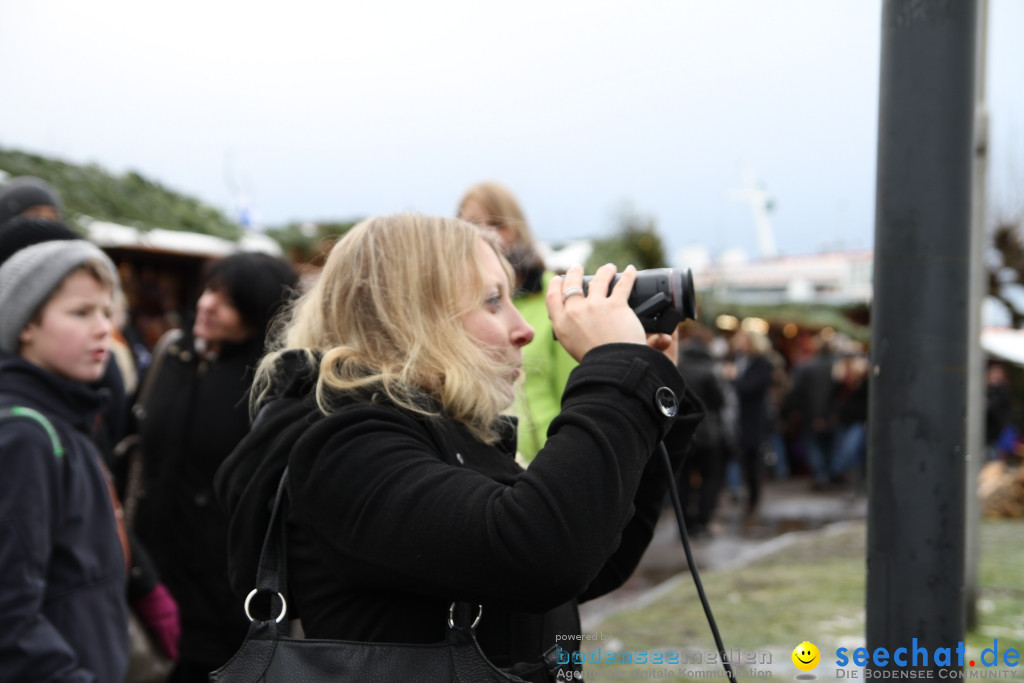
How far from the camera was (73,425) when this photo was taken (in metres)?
2.30

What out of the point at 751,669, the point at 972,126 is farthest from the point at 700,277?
the point at 972,126

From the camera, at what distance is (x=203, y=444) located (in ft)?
10.5

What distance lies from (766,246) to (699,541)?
112ft

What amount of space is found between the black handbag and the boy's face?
1197mm

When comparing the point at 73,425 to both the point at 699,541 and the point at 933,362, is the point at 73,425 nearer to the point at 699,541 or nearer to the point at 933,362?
the point at 933,362

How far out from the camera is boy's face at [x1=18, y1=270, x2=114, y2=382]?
2.30 metres

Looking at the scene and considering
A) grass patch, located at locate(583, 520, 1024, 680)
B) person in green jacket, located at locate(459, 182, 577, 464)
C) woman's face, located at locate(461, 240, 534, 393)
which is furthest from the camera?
grass patch, located at locate(583, 520, 1024, 680)

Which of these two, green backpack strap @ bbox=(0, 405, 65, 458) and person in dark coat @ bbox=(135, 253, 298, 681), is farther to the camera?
person in dark coat @ bbox=(135, 253, 298, 681)

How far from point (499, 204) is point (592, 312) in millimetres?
1951

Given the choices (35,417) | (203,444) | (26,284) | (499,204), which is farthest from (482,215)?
(35,417)

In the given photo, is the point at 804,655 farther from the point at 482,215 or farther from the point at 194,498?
the point at 194,498

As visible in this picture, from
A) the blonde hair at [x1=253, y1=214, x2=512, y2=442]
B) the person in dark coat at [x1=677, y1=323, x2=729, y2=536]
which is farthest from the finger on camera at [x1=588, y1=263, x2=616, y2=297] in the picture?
the person in dark coat at [x1=677, y1=323, x2=729, y2=536]

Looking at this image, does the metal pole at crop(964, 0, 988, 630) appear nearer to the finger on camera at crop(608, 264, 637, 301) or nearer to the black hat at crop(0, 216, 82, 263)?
the finger on camera at crop(608, 264, 637, 301)

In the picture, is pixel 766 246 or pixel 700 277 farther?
pixel 766 246
